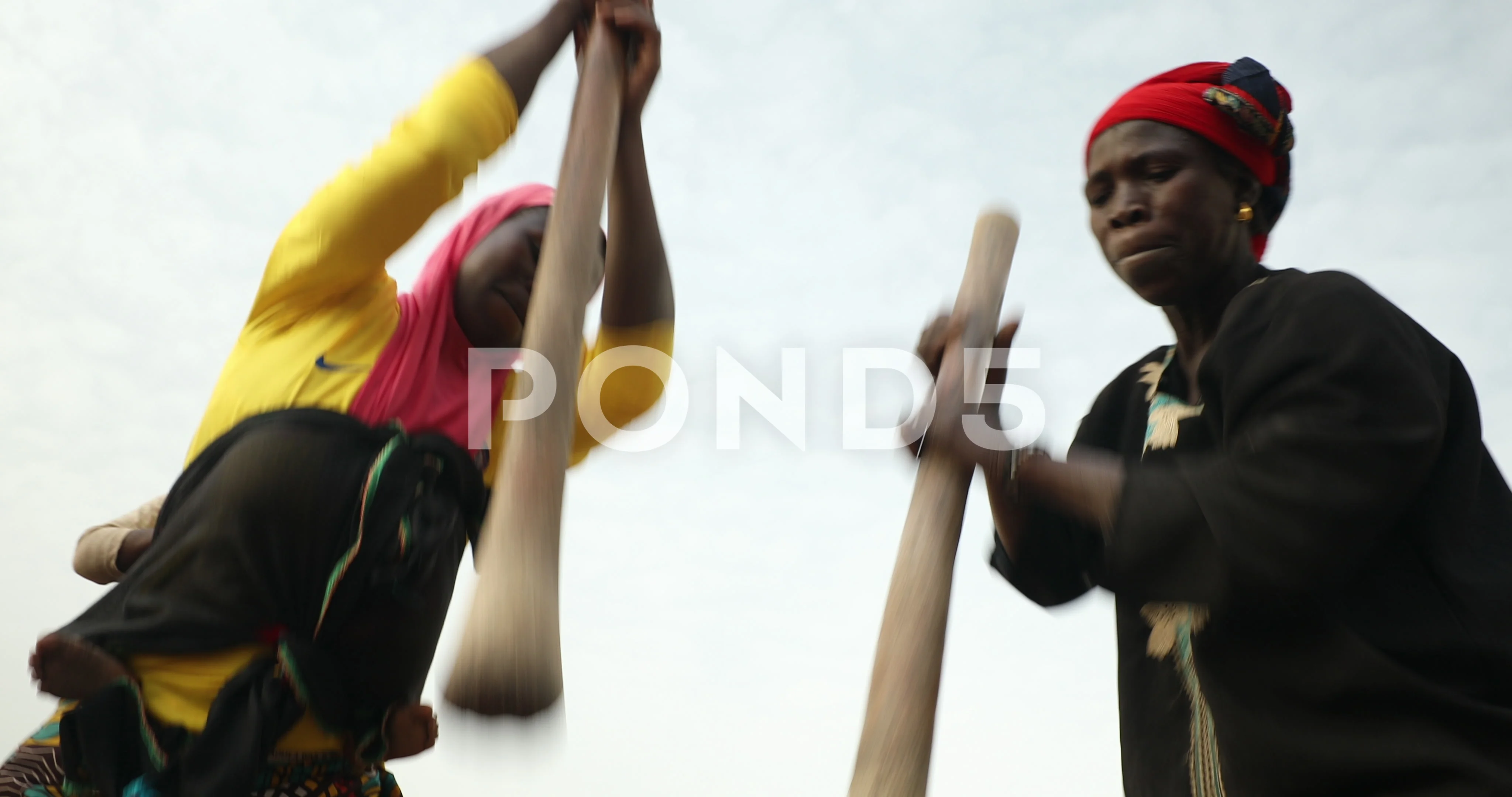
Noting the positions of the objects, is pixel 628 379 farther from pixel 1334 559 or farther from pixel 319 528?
pixel 1334 559

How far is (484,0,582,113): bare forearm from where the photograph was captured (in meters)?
1.73

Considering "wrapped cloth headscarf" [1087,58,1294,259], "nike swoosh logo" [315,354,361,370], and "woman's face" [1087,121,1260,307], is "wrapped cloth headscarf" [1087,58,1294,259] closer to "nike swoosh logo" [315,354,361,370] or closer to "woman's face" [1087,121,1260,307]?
"woman's face" [1087,121,1260,307]

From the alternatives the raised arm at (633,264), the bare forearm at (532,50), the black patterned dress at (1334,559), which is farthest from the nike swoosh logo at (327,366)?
the black patterned dress at (1334,559)

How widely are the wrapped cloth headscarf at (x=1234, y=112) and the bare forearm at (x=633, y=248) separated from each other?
0.80 m

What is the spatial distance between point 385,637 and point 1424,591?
1.39m

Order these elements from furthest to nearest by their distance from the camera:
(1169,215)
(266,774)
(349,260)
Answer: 1. (1169,215)
2. (349,260)
3. (266,774)

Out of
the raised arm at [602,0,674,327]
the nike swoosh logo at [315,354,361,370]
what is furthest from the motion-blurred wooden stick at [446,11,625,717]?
the nike swoosh logo at [315,354,361,370]

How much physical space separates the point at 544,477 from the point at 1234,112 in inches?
50.7

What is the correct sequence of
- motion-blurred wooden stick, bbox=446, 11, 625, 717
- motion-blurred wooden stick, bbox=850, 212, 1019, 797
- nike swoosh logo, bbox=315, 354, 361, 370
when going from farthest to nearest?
nike swoosh logo, bbox=315, 354, 361, 370
motion-blurred wooden stick, bbox=850, 212, 1019, 797
motion-blurred wooden stick, bbox=446, 11, 625, 717

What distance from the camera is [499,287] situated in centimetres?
190

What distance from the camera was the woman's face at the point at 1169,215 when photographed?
6.00 ft

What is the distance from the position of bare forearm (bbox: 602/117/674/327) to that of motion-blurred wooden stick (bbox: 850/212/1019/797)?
524mm

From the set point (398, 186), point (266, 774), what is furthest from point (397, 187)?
point (266, 774)

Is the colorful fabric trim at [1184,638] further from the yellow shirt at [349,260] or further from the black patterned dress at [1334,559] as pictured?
the yellow shirt at [349,260]
